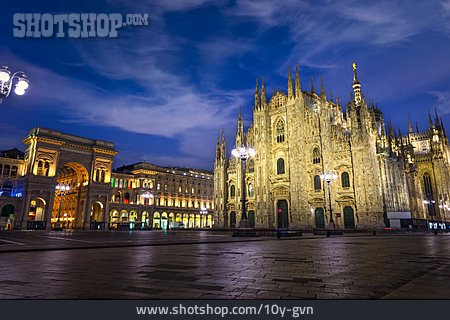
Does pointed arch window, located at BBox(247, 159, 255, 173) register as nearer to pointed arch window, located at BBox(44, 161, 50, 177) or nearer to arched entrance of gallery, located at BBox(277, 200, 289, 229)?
arched entrance of gallery, located at BBox(277, 200, 289, 229)

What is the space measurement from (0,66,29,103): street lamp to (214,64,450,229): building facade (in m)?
31.6

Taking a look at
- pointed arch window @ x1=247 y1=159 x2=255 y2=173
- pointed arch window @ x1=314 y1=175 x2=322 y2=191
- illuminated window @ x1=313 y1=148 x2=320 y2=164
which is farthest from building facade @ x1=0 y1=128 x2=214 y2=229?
illuminated window @ x1=313 y1=148 x2=320 y2=164

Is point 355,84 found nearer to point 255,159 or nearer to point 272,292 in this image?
point 255,159

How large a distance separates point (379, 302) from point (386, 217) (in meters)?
40.3

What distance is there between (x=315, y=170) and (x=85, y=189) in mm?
43098

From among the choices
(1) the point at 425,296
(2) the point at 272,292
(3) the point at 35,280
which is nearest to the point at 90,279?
(3) the point at 35,280

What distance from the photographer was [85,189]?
58.8 m

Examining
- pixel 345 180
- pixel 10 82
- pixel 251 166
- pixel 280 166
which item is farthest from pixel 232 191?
pixel 10 82

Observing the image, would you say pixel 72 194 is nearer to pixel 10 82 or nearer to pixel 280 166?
pixel 280 166

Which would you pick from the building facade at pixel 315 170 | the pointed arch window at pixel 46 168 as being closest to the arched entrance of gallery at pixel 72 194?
the pointed arch window at pixel 46 168

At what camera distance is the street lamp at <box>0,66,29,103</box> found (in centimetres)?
1381

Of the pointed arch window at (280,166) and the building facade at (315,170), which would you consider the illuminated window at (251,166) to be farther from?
the pointed arch window at (280,166)

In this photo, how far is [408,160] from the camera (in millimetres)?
59438

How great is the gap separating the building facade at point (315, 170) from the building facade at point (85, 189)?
18703 mm
